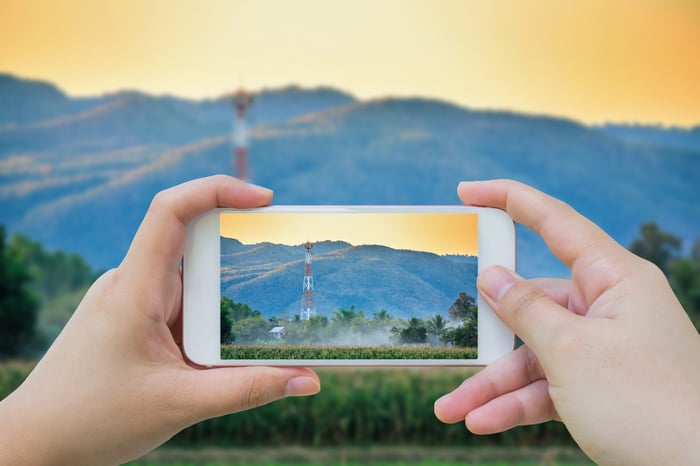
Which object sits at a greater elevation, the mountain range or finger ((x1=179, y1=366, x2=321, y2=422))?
the mountain range

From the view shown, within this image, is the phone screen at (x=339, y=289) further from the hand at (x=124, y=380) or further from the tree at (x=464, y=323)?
the hand at (x=124, y=380)

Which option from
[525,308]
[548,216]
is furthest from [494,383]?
[548,216]

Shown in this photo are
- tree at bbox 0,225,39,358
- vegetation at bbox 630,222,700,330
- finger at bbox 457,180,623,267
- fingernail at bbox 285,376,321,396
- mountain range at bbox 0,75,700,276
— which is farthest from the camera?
mountain range at bbox 0,75,700,276

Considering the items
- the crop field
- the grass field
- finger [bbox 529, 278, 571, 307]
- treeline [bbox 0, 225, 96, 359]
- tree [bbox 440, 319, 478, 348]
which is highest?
treeline [bbox 0, 225, 96, 359]

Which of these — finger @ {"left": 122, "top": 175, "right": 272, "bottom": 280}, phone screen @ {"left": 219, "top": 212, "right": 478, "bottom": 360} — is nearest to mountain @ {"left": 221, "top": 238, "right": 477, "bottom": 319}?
phone screen @ {"left": 219, "top": 212, "right": 478, "bottom": 360}

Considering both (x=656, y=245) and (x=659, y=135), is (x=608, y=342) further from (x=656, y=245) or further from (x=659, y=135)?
(x=659, y=135)

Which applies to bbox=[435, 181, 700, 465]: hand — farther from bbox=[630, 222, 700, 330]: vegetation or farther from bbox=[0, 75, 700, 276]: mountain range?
bbox=[0, 75, 700, 276]: mountain range

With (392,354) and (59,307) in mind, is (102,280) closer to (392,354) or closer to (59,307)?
(392,354)

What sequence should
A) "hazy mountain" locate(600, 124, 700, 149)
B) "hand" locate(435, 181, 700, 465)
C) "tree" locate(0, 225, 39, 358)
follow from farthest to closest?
"hazy mountain" locate(600, 124, 700, 149), "tree" locate(0, 225, 39, 358), "hand" locate(435, 181, 700, 465)

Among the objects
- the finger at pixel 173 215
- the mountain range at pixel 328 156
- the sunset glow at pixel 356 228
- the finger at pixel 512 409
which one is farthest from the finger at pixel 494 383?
the mountain range at pixel 328 156
